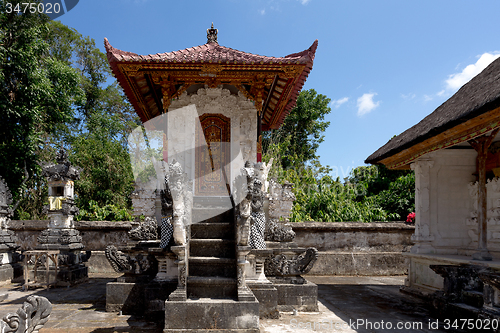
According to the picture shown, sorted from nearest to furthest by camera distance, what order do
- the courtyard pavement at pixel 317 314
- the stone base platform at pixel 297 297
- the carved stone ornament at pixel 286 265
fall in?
the courtyard pavement at pixel 317 314 → the stone base platform at pixel 297 297 → the carved stone ornament at pixel 286 265

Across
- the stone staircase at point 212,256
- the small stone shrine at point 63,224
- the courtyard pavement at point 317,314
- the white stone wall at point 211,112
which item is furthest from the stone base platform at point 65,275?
the stone staircase at point 212,256

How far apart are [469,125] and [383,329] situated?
11.2ft

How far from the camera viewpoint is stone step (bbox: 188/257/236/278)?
5.32 meters

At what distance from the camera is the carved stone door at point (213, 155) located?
7418 millimetres

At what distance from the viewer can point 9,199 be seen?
9.96 metres

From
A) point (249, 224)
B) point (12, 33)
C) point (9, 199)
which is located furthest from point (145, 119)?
point (12, 33)

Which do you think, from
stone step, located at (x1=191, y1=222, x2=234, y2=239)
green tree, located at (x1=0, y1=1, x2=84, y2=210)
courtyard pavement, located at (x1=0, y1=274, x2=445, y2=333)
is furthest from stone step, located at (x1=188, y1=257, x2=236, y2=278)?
green tree, located at (x1=0, y1=1, x2=84, y2=210)

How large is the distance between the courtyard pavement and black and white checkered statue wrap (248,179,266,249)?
1.20 meters

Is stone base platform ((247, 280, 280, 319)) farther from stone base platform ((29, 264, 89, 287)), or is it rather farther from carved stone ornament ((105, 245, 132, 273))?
stone base platform ((29, 264, 89, 287))

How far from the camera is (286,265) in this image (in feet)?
20.1

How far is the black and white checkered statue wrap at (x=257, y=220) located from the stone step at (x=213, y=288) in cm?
77

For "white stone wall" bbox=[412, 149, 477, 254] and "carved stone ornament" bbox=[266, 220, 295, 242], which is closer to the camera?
"carved stone ornament" bbox=[266, 220, 295, 242]

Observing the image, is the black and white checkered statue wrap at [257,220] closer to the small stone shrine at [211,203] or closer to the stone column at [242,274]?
the small stone shrine at [211,203]

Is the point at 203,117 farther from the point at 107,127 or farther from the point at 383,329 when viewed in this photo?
the point at 107,127
